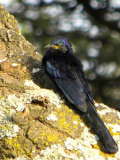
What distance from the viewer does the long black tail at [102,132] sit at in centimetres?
310

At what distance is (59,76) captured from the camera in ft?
14.5

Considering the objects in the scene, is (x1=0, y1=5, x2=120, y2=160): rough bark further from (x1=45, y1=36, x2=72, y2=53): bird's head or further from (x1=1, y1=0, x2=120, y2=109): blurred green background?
(x1=1, y1=0, x2=120, y2=109): blurred green background

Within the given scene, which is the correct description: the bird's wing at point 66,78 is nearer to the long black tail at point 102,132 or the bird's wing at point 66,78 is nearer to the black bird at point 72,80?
the black bird at point 72,80

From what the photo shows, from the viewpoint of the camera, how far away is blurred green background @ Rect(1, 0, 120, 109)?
665 cm

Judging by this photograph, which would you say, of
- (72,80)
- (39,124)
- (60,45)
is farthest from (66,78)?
(39,124)

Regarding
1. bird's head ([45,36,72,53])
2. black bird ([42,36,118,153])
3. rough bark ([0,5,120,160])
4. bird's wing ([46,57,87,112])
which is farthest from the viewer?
bird's head ([45,36,72,53])

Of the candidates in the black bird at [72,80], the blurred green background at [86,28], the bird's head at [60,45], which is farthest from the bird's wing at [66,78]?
the blurred green background at [86,28]

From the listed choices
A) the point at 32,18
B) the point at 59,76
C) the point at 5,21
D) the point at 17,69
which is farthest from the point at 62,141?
the point at 32,18

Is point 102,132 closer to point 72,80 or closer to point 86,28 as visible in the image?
point 72,80

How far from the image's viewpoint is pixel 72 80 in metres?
4.37

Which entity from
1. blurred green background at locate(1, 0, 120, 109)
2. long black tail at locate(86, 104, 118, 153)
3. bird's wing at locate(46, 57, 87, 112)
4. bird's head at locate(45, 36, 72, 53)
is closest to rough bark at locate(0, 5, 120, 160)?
long black tail at locate(86, 104, 118, 153)

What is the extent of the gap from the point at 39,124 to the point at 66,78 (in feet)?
4.22

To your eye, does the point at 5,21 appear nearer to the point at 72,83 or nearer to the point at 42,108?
the point at 72,83

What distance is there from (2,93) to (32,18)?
3.65 m
